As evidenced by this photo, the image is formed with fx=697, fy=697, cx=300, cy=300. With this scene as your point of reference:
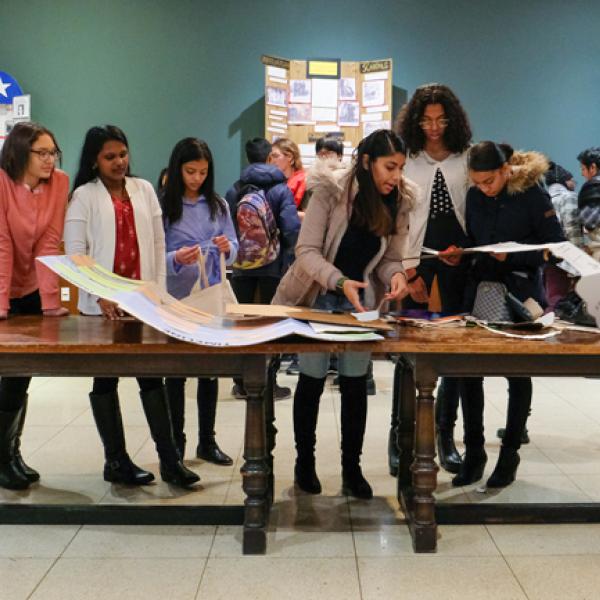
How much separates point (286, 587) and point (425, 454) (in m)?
→ 0.55

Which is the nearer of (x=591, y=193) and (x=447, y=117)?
(x=447, y=117)

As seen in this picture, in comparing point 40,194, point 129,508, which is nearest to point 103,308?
point 40,194

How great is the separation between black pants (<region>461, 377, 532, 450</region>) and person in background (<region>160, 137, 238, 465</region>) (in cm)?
100

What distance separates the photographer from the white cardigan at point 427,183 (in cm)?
258

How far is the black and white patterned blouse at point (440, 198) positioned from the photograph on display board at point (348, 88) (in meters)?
3.42

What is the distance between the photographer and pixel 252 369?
6.52ft

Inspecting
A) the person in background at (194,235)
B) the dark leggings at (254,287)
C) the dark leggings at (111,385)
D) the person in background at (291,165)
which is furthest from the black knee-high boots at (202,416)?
the person in background at (291,165)

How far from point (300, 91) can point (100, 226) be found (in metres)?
3.67

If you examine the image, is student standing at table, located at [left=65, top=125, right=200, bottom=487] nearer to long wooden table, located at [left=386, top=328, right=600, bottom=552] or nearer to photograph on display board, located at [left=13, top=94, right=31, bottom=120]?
long wooden table, located at [left=386, top=328, right=600, bottom=552]

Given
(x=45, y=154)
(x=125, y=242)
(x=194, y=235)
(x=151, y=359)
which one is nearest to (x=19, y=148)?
(x=45, y=154)

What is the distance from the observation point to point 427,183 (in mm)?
2600

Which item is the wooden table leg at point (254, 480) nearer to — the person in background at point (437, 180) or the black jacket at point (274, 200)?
the person in background at point (437, 180)

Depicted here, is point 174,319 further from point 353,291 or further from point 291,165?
point 291,165

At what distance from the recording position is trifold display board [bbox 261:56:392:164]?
5746 millimetres
